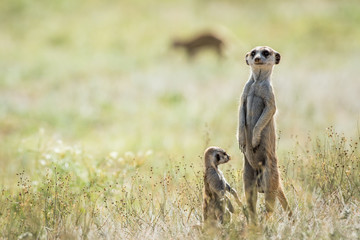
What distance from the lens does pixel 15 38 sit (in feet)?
98.6

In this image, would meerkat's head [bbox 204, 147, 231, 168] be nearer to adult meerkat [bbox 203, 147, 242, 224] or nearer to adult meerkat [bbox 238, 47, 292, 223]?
adult meerkat [bbox 203, 147, 242, 224]

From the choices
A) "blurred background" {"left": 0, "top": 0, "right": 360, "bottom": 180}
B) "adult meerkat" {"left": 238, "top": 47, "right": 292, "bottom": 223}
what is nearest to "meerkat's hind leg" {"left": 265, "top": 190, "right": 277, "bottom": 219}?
"adult meerkat" {"left": 238, "top": 47, "right": 292, "bottom": 223}

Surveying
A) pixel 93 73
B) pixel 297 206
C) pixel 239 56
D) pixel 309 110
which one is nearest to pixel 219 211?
pixel 297 206

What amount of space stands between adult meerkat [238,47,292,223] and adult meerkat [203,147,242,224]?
0.68ft

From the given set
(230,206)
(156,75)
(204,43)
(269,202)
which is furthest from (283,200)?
(204,43)

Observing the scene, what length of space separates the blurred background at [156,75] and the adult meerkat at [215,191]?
0.93 meters

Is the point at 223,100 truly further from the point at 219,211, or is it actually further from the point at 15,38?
the point at 15,38

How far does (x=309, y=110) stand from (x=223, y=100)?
8.56ft

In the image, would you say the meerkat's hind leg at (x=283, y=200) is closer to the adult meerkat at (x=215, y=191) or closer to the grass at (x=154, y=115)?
the grass at (x=154, y=115)

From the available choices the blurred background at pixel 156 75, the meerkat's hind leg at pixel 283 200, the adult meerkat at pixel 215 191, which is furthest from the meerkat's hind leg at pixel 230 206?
the blurred background at pixel 156 75

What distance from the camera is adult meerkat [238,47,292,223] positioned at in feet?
16.8

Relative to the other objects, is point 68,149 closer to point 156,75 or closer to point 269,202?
point 269,202

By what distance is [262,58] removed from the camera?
514cm

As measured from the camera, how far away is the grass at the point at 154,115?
5398 mm
